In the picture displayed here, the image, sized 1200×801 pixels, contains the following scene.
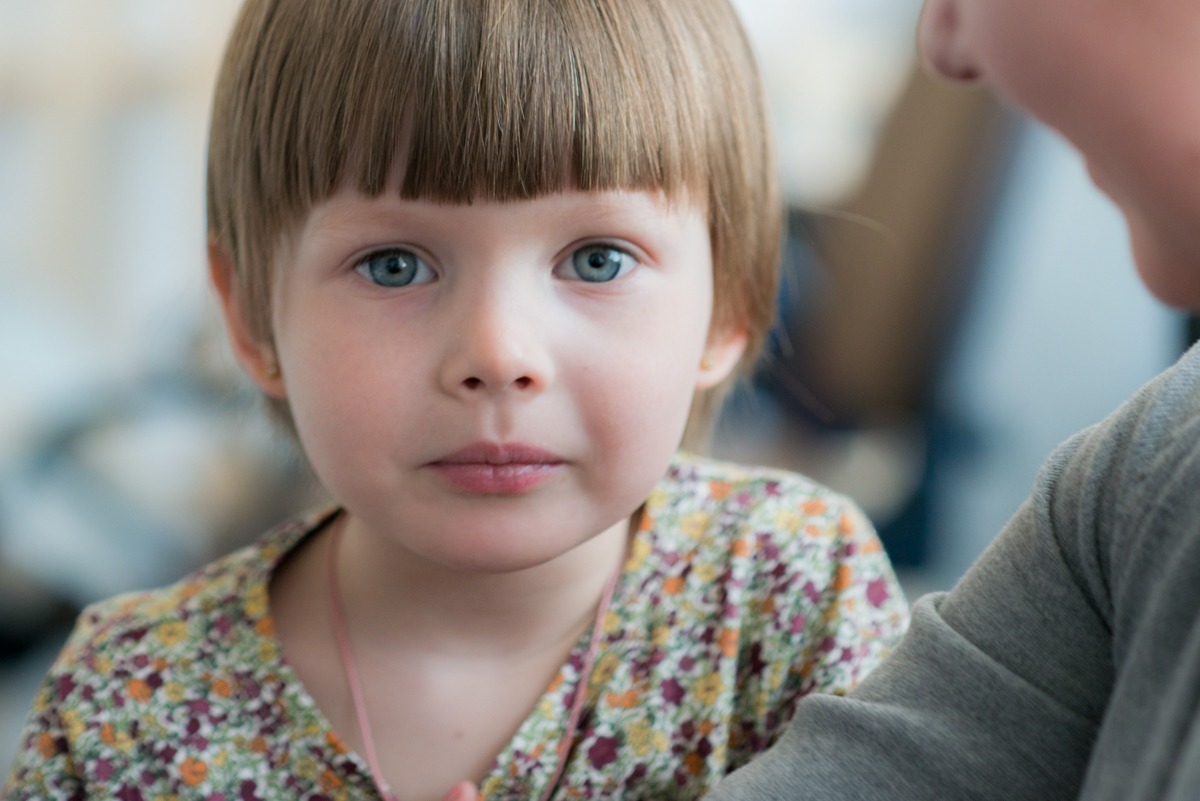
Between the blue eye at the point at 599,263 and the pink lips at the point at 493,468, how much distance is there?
13 cm

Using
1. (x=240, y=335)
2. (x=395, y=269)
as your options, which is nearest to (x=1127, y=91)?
(x=395, y=269)

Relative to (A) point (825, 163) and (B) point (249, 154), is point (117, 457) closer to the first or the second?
(B) point (249, 154)

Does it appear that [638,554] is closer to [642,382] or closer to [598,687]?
[598,687]

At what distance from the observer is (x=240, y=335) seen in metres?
0.95

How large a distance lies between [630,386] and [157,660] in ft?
1.58

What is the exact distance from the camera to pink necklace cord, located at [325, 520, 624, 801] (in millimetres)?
867

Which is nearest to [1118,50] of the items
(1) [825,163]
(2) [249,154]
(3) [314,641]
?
(2) [249,154]

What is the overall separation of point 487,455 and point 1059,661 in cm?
37

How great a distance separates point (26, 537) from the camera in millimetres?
1771

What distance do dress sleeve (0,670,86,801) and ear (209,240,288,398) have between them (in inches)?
11.9

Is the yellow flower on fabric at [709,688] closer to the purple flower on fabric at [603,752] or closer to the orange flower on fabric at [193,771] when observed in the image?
the purple flower on fabric at [603,752]

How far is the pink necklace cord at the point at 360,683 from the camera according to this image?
867 millimetres

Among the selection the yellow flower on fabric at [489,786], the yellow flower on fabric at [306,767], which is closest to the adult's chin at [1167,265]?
the yellow flower on fabric at [489,786]

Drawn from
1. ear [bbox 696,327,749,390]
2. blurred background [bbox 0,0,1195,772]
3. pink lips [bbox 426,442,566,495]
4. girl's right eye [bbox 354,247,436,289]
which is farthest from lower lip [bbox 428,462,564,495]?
blurred background [bbox 0,0,1195,772]
